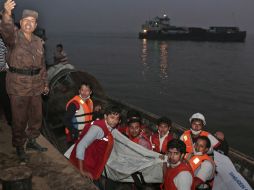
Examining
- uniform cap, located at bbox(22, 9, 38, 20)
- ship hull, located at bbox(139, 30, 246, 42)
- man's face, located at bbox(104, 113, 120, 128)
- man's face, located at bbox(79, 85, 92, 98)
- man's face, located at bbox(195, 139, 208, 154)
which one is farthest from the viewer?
ship hull, located at bbox(139, 30, 246, 42)

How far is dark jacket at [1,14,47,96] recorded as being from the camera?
425cm

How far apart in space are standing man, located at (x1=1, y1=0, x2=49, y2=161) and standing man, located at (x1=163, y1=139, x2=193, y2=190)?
7.18ft

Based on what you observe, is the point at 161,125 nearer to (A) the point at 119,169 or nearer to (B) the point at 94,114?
(B) the point at 94,114

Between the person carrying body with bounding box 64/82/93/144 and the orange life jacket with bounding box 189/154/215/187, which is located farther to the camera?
the person carrying body with bounding box 64/82/93/144

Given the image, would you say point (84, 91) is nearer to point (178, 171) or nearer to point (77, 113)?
point (77, 113)

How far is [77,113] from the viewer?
6473 mm

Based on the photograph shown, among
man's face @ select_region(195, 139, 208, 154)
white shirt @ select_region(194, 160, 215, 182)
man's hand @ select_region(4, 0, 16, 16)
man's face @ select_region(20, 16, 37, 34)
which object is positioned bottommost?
white shirt @ select_region(194, 160, 215, 182)

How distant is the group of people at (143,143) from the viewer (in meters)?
4.21

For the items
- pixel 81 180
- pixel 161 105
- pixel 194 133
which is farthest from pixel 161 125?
pixel 161 105

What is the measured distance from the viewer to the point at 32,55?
4375 mm

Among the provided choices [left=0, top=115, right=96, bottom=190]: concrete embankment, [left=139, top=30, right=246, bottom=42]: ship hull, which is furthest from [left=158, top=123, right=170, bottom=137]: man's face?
[left=139, top=30, right=246, bottom=42]: ship hull

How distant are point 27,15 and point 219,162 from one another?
403 centimetres

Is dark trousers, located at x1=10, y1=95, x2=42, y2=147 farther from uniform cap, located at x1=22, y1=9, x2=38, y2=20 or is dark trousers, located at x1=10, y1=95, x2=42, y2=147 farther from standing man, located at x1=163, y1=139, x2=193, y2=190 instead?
standing man, located at x1=163, y1=139, x2=193, y2=190

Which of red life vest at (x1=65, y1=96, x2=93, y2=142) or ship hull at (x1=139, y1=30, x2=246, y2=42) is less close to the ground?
red life vest at (x1=65, y1=96, x2=93, y2=142)
